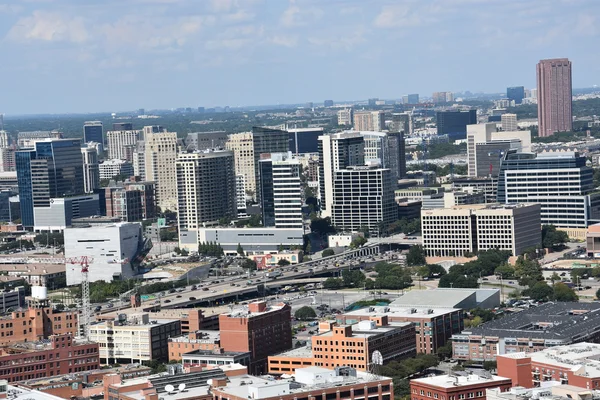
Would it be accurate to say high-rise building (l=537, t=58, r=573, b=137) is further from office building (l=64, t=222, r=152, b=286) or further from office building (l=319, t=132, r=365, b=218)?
office building (l=64, t=222, r=152, b=286)

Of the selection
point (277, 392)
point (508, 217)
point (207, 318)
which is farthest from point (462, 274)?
point (277, 392)

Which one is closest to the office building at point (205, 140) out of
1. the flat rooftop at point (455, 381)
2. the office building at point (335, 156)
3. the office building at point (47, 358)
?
the office building at point (335, 156)

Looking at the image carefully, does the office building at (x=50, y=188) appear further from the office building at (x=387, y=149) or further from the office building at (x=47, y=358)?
the office building at (x=47, y=358)

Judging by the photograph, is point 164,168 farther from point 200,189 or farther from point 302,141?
point 302,141

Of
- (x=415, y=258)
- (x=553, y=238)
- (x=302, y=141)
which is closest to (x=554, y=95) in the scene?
(x=302, y=141)

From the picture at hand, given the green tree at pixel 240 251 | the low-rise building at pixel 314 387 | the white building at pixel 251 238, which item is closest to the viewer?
the low-rise building at pixel 314 387

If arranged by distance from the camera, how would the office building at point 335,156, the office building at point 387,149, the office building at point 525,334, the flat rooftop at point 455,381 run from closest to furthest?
the flat rooftop at point 455,381, the office building at point 525,334, the office building at point 335,156, the office building at point 387,149
